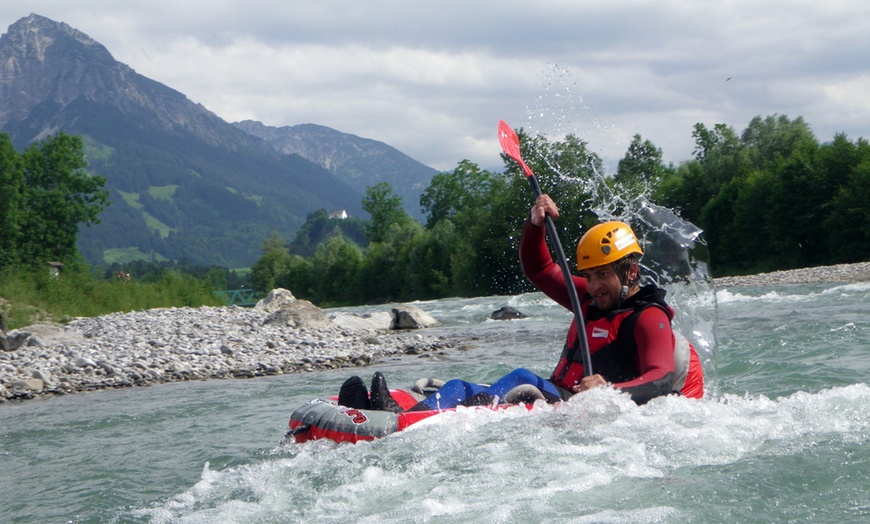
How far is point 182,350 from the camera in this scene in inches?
617

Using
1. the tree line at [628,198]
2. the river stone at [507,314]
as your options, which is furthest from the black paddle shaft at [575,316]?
the tree line at [628,198]

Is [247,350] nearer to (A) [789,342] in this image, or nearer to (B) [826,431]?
(A) [789,342]

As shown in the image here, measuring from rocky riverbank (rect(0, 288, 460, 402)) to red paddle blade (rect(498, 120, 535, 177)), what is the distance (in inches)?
280

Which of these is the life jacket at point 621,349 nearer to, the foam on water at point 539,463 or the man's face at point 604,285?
the man's face at point 604,285

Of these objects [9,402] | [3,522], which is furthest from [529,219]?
[9,402]

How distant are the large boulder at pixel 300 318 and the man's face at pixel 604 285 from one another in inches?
581

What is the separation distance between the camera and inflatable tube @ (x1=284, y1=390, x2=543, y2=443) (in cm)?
620

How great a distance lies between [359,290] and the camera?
7575 centimetres

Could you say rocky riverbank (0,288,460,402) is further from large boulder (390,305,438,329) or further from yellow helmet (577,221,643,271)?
yellow helmet (577,221,643,271)

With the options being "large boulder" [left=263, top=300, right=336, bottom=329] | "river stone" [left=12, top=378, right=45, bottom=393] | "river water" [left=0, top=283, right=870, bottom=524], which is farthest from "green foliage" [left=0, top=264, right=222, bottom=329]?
"river water" [left=0, top=283, right=870, bottom=524]

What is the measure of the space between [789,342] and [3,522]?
387 inches

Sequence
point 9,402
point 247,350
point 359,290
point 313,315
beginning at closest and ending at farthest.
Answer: point 9,402 < point 247,350 < point 313,315 < point 359,290

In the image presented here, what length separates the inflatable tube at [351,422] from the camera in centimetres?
620

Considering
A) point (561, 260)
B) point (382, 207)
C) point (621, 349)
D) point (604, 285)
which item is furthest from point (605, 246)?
point (382, 207)
